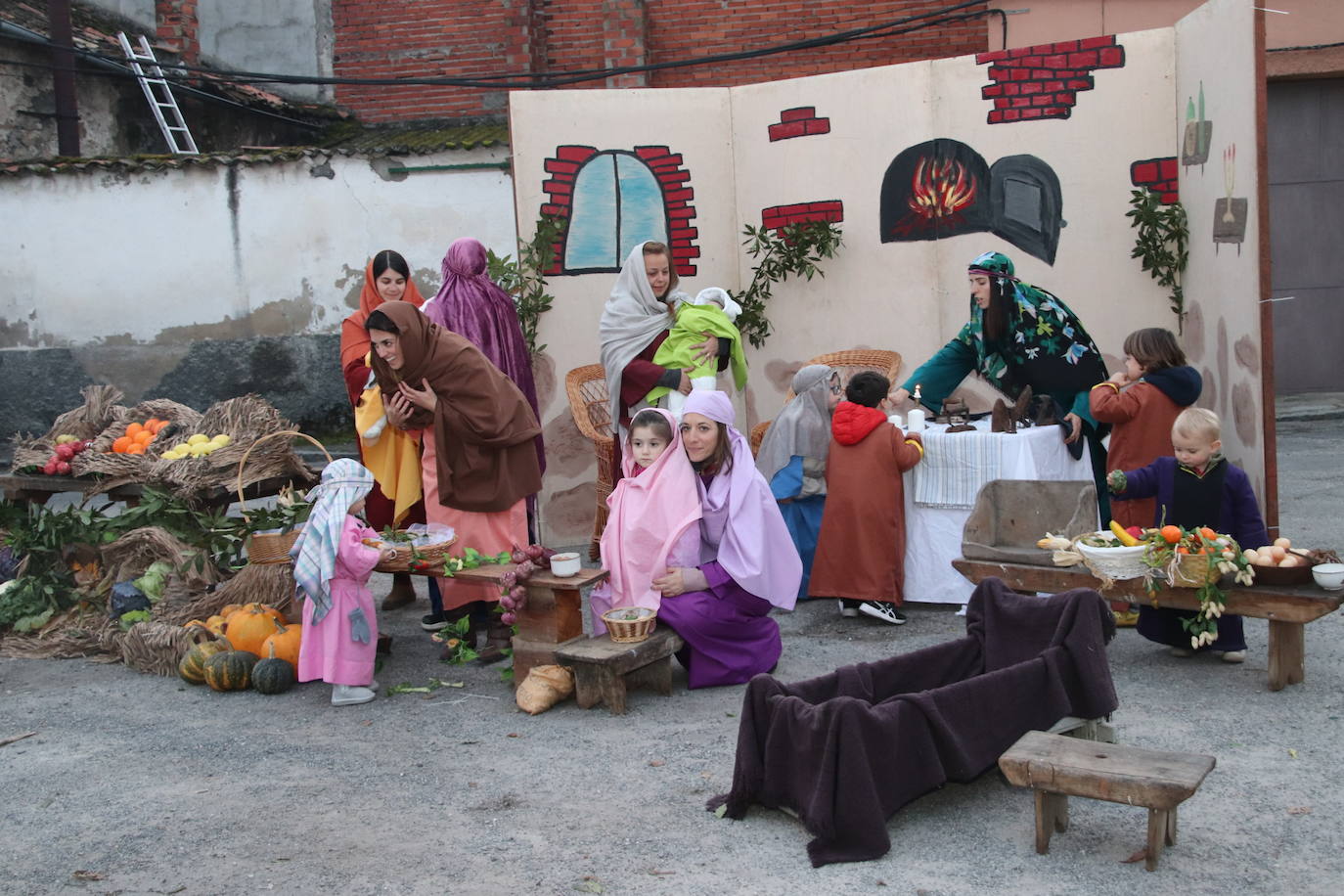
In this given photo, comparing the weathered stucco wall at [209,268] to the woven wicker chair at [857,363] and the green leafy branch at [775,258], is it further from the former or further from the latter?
the woven wicker chair at [857,363]

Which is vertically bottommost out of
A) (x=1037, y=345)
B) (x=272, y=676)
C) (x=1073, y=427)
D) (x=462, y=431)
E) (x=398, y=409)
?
(x=272, y=676)

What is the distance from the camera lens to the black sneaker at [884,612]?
6.45 meters

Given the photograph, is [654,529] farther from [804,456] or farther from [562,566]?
[804,456]

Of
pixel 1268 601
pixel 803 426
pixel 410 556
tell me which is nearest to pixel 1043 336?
pixel 803 426

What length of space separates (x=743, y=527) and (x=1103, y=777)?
87.7 inches

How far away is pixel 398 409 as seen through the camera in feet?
20.1

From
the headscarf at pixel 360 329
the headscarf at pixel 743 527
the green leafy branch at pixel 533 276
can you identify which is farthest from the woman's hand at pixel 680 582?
the green leafy branch at pixel 533 276

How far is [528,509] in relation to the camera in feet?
22.8

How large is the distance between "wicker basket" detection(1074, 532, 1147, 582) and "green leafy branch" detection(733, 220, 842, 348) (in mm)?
3733

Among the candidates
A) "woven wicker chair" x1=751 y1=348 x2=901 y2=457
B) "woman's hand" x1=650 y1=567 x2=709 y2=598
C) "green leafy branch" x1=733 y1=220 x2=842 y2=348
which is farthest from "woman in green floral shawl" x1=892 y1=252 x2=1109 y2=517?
"woman's hand" x1=650 y1=567 x2=709 y2=598

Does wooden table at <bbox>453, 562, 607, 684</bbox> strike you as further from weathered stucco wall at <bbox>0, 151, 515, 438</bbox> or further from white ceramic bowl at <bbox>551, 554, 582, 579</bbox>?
weathered stucco wall at <bbox>0, 151, 515, 438</bbox>

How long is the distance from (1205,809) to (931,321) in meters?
4.72

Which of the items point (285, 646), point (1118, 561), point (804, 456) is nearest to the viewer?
point (1118, 561)

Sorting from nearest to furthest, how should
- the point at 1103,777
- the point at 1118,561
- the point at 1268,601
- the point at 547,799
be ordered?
1. the point at 1103,777
2. the point at 547,799
3. the point at 1268,601
4. the point at 1118,561
